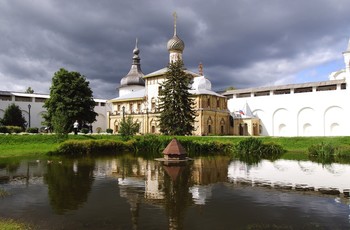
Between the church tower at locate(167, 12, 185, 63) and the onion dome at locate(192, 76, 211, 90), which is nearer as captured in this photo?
the onion dome at locate(192, 76, 211, 90)

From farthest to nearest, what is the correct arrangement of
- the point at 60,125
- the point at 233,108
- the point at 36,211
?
the point at 233,108 < the point at 60,125 < the point at 36,211

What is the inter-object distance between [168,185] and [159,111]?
101 ft

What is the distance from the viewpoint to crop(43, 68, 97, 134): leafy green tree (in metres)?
33.4

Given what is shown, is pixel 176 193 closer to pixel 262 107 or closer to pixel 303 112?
pixel 303 112

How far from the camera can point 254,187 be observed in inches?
424

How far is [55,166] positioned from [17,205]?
25.1ft

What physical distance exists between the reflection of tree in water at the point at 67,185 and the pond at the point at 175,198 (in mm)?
24

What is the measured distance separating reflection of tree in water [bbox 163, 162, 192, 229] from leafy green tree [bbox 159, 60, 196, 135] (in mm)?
16082

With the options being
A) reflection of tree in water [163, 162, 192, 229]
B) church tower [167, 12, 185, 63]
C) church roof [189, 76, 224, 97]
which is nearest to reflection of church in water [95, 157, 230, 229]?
reflection of tree in water [163, 162, 192, 229]

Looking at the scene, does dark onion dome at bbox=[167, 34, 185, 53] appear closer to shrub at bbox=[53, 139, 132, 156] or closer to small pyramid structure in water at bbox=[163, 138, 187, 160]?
shrub at bbox=[53, 139, 132, 156]

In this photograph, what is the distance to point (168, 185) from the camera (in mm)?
10898

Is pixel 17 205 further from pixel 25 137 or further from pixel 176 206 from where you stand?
pixel 25 137

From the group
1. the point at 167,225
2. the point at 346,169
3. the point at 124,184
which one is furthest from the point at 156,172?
the point at 346,169

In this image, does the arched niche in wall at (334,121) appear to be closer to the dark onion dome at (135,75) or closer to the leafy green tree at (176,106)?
the leafy green tree at (176,106)
